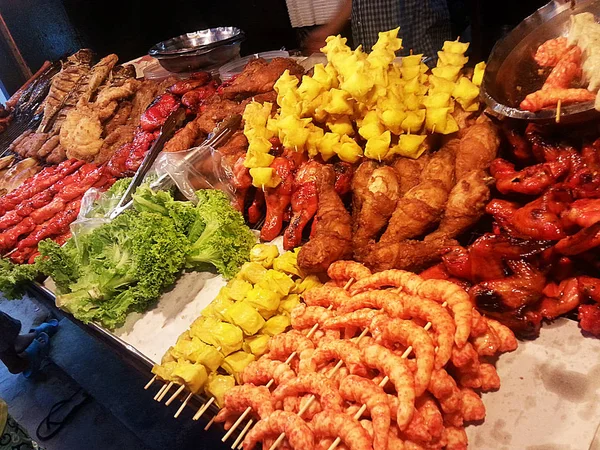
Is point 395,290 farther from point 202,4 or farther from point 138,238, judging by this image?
point 202,4

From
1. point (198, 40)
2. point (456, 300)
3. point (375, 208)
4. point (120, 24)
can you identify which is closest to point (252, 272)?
point (375, 208)

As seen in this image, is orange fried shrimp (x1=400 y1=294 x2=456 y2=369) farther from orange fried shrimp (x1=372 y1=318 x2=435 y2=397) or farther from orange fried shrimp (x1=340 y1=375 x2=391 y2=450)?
orange fried shrimp (x1=340 y1=375 x2=391 y2=450)

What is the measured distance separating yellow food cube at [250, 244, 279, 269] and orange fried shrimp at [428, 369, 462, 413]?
5.21ft

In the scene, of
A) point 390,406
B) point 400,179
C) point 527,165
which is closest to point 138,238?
point 400,179

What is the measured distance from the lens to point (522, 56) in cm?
353

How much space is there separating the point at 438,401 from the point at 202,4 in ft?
32.2

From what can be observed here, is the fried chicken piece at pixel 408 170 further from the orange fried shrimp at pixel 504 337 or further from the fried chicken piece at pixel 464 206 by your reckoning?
the orange fried shrimp at pixel 504 337

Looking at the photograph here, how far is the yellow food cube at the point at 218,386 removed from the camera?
Result: 8.84ft

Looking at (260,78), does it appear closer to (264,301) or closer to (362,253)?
(362,253)

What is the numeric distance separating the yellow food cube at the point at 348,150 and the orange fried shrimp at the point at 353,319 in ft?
4.93

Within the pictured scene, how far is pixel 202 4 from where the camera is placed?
9773 millimetres

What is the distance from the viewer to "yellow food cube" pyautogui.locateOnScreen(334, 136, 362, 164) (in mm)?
3633

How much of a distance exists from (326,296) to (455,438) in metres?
1.05

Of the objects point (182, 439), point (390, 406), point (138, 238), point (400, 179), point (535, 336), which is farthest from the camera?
point (182, 439)
